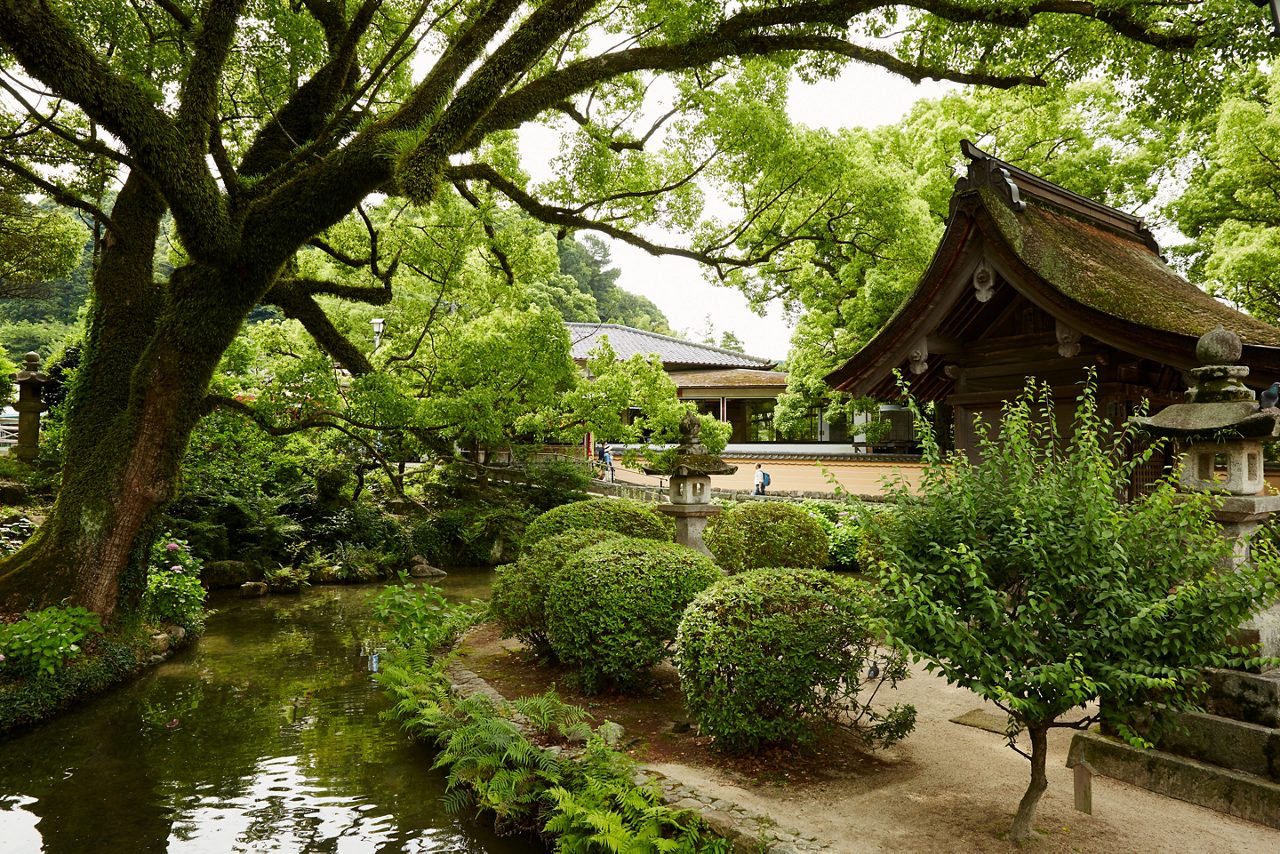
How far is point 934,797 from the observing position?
15.0 ft

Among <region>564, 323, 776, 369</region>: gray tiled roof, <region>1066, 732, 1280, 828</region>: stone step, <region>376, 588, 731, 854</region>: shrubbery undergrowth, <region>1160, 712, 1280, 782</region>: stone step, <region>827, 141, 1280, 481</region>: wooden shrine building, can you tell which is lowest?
<region>376, 588, 731, 854</region>: shrubbery undergrowth

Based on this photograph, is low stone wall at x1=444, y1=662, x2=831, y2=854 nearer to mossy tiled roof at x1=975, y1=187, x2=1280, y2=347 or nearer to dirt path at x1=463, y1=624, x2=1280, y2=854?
dirt path at x1=463, y1=624, x2=1280, y2=854

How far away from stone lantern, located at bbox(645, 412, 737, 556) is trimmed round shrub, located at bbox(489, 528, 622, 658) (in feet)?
6.04

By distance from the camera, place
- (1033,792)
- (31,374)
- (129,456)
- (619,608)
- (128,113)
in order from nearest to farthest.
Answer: (1033,792) → (619,608) → (128,113) → (129,456) → (31,374)

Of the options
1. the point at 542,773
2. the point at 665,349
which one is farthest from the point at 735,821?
the point at 665,349

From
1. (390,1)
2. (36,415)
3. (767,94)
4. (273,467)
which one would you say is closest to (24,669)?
(273,467)

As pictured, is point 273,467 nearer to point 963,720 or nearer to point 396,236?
point 396,236

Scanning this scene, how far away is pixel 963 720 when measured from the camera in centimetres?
614

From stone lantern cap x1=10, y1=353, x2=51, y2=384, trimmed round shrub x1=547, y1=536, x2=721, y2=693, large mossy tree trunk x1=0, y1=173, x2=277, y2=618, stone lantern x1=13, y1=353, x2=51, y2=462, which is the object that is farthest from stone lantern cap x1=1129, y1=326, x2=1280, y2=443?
stone lantern cap x1=10, y1=353, x2=51, y2=384

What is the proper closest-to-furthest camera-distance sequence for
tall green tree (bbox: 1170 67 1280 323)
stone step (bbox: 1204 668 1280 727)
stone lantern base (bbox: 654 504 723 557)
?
stone step (bbox: 1204 668 1280 727)
stone lantern base (bbox: 654 504 723 557)
tall green tree (bbox: 1170 67 1280 323)

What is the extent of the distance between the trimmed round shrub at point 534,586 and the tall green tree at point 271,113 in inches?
152

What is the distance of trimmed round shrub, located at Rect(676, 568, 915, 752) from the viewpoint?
4961 millimetres

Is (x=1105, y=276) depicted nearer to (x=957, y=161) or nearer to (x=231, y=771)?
(x=231, y=771)

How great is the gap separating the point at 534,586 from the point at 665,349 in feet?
102
